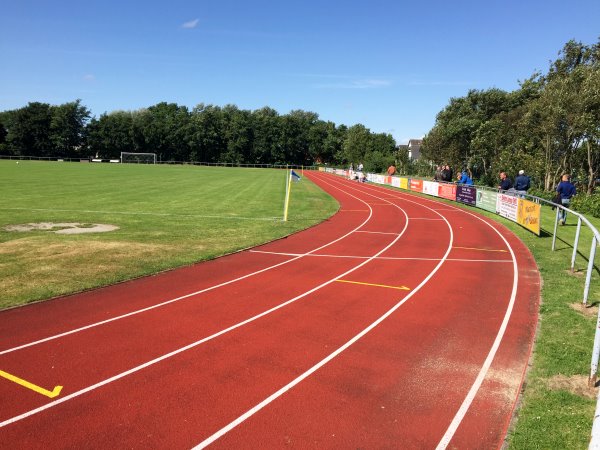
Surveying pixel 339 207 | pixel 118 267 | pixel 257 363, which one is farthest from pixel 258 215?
pixel 257 363

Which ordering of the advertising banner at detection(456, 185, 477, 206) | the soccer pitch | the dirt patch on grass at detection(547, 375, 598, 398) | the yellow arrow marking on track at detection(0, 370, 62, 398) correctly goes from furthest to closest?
the advertising banner at detection(456, 185, 477, 206) → the soccer pitch → the dirt patch on grass at detection(547, 375, 598, 398) → the yellow arrow marking on track at detection(0, 370, 62, 398)

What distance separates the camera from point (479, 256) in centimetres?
1354

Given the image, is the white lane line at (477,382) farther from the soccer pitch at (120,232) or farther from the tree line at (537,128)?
the tree line at (537,128)

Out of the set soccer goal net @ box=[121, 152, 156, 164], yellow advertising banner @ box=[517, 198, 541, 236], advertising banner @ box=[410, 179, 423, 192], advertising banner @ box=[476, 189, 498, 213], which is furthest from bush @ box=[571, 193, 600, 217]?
soccer goal net @ box=[121, 152, 156, 164]

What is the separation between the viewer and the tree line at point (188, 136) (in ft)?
326

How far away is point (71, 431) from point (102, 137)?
111 metres

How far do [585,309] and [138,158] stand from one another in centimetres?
10575

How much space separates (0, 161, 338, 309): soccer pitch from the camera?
10156mm

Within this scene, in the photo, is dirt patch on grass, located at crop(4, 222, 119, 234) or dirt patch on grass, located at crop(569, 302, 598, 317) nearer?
dirt patch on grass, located at crop(569, 302, 598, 317)

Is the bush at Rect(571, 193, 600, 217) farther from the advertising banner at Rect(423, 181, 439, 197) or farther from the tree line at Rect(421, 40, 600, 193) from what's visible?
the advertising banner at Rect(423, 181, 439, 197)

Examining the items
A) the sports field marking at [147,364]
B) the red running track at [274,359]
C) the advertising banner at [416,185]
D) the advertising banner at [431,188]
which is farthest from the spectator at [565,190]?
the advertising banner at [416,185]

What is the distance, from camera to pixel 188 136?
107 metres

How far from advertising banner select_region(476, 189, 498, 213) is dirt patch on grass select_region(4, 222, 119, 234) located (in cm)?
1885

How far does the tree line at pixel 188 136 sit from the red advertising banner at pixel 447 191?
206ft
